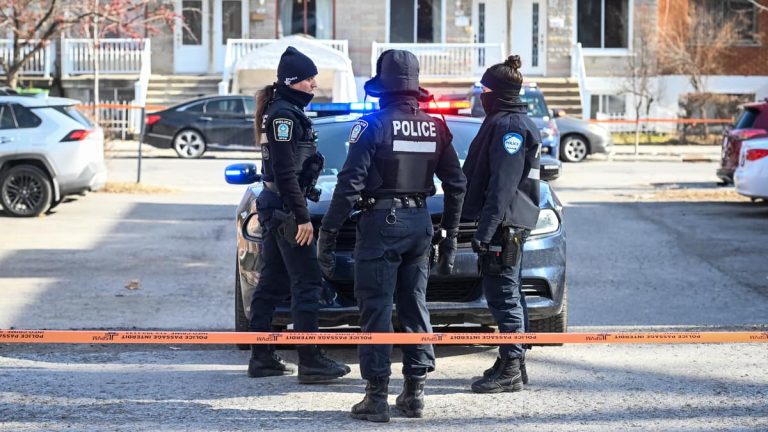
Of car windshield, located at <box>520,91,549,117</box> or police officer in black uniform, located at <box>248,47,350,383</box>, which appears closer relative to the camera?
police officer in black uniform, located at <box>248,47,350,383</box>

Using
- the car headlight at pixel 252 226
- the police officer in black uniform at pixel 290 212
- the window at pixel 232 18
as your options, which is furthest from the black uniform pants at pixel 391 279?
the window at pixel 232 18

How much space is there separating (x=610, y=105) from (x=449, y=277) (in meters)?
28.9

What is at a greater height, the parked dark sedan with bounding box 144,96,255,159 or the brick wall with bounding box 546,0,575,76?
the brick wall with bounding box 546,0,575,76

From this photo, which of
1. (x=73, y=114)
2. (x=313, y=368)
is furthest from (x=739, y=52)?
(x=313, y=368)

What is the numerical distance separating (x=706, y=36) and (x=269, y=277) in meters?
28.9

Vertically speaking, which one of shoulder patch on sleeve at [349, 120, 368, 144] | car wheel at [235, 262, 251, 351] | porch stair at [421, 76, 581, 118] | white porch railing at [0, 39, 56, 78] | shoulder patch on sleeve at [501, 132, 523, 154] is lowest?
car wheel at [235, 262, 251, 351]

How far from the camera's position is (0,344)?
866 cm

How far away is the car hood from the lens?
7.70 metres

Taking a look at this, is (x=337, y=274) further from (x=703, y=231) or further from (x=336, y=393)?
(x=703, y=231)

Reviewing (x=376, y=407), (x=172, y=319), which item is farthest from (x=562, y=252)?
(x=172, y=319)

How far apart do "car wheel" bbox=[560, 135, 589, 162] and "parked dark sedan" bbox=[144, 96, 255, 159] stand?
21.6 ft

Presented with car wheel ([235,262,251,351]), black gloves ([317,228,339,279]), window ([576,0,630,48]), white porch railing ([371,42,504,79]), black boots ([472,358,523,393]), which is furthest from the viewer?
window ([576,0,630,48])

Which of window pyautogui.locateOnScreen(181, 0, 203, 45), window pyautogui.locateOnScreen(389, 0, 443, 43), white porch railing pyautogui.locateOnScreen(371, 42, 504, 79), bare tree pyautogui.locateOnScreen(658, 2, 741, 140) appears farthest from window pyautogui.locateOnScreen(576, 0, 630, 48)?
window pyautogui.locateOnScreen(181, 0, 203, 45)

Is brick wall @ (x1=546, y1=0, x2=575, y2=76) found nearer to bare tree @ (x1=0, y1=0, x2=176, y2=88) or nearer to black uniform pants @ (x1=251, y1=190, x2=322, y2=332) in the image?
bare tree @ (x1=0, y1=0, x2=176, y2=88)
